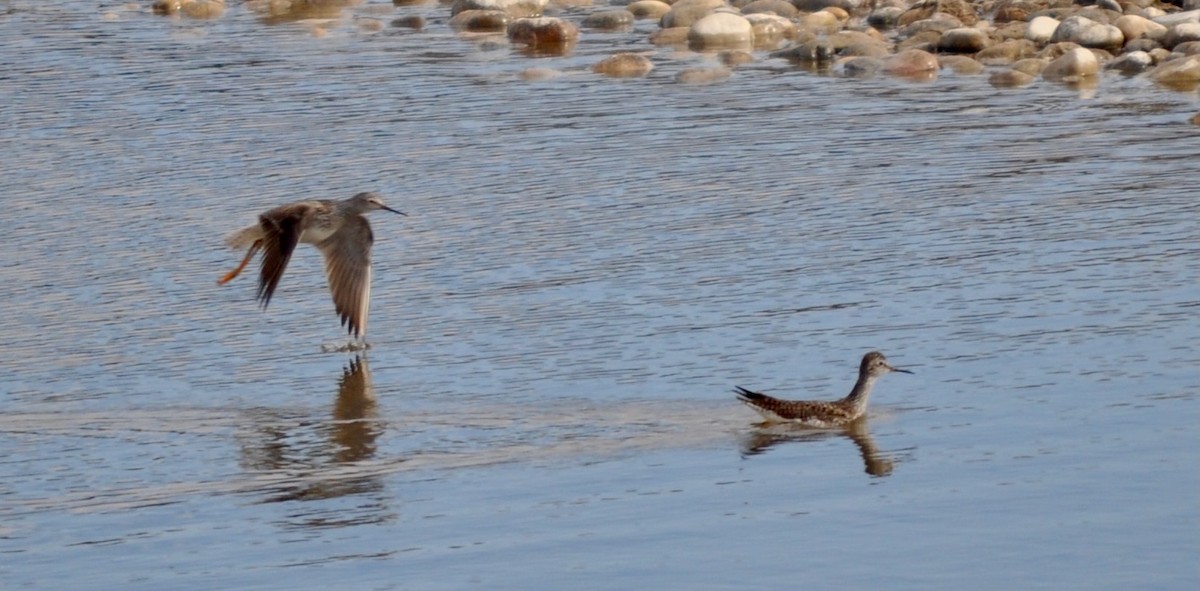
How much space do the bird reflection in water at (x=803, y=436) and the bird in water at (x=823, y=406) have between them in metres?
0.03

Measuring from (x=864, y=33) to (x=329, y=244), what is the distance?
11712 millimetres

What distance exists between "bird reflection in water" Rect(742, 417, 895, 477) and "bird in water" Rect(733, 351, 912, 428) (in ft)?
0.11

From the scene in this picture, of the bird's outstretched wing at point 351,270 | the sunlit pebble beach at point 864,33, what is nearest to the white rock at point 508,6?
the sunlit pebble beach at point 864,33

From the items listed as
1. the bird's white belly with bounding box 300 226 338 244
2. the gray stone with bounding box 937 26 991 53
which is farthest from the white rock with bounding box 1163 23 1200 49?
the bird's white belly with bounding box 300 226 338 244

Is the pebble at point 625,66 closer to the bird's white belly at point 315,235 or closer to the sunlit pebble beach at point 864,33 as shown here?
the sunlit pebble beach at point 864,33

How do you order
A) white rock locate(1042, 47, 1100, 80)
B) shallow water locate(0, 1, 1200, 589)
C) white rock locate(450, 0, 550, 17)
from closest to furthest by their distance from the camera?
shallow water locate(0, 1, 1200, 589)
white rock locate(1042, 47, 1100, 80)
white rock locate(450, 0, 550, 17)

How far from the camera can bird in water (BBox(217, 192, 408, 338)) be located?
12.9 metres

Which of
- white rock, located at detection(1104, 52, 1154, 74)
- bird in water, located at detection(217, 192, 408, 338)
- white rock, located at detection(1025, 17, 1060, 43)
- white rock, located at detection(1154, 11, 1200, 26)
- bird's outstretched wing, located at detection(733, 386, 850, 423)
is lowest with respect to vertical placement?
bird's outstretched wing, located at detection(733, 386, 850, 423)

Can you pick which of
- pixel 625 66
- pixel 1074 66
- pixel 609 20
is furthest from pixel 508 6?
pixel 1074 66

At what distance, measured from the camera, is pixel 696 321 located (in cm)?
1269

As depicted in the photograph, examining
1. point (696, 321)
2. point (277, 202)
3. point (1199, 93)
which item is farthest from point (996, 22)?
point (696, 321)

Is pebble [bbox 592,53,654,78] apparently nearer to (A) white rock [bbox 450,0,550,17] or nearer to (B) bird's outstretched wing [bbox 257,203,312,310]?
(A) white rock [bbox 450,0,550,17]

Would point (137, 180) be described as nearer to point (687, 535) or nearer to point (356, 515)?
point (356, 515)

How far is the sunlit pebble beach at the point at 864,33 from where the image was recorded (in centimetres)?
2120
